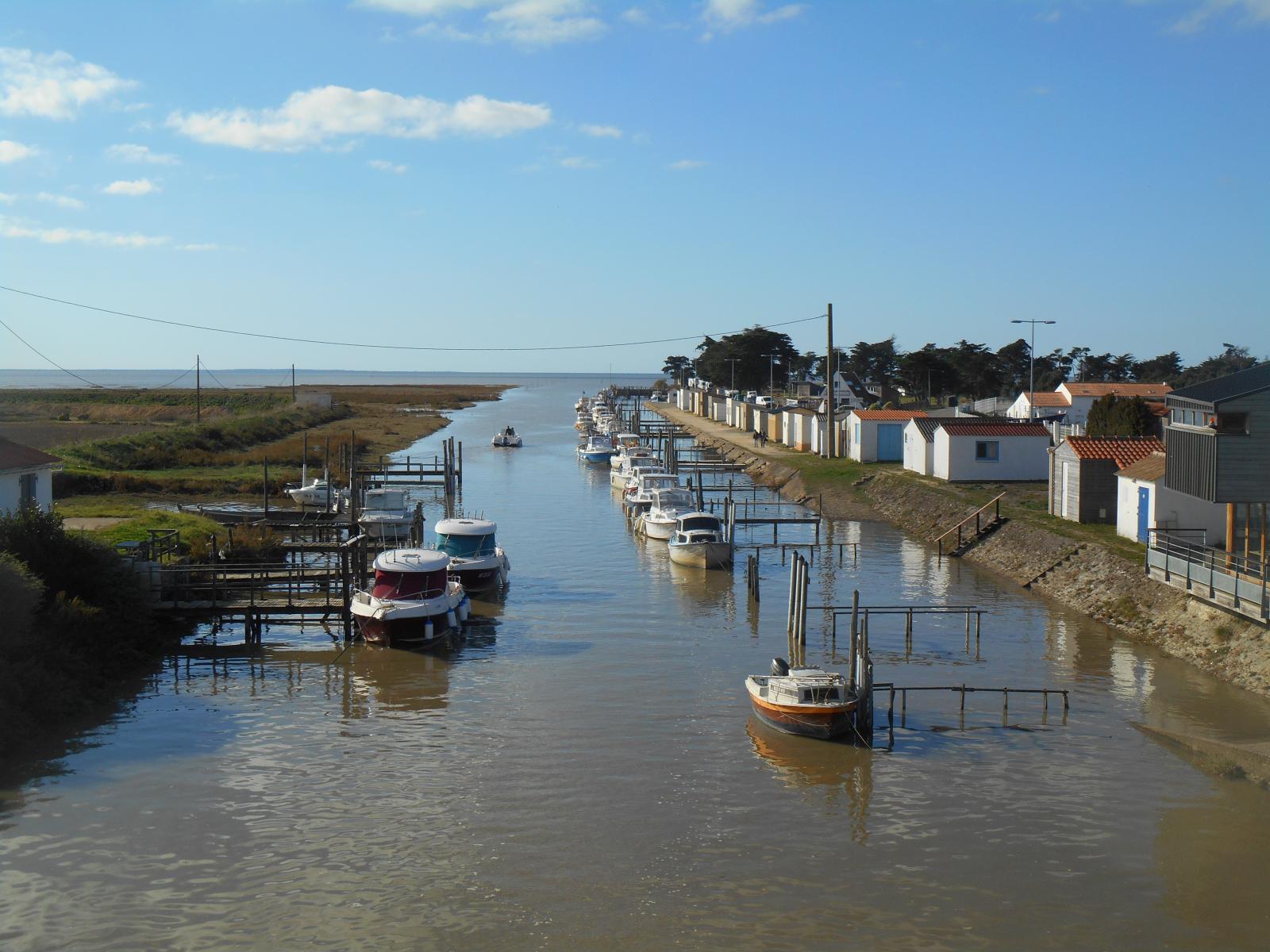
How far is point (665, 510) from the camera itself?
50.7 m

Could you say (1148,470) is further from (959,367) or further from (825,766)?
(959,367)

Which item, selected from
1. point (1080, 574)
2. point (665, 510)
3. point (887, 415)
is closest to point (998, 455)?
point (887, 415)

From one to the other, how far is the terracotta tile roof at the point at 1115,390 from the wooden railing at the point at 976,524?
41099mm

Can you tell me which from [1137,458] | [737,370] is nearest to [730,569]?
[1137,458]

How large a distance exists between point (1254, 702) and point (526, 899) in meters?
17.1

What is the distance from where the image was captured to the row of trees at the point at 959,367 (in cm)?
12150

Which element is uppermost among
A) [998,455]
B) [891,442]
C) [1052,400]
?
[1052,400]

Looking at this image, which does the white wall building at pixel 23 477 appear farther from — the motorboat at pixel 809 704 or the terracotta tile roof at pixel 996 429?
the terracotta tile roof at pixel 996 429

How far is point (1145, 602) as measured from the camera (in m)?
31.8

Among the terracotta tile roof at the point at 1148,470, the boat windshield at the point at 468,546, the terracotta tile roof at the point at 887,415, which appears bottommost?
the boat windshield at the point at 468,546

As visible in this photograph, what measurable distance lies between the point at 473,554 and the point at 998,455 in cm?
2795

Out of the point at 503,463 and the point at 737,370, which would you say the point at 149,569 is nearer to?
the point at 503,463

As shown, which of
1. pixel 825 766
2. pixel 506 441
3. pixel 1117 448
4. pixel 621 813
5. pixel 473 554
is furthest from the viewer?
pixel 506 441

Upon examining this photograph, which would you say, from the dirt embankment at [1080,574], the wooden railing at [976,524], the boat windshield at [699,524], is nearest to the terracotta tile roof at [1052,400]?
the dirt embankment at [1080,574]
